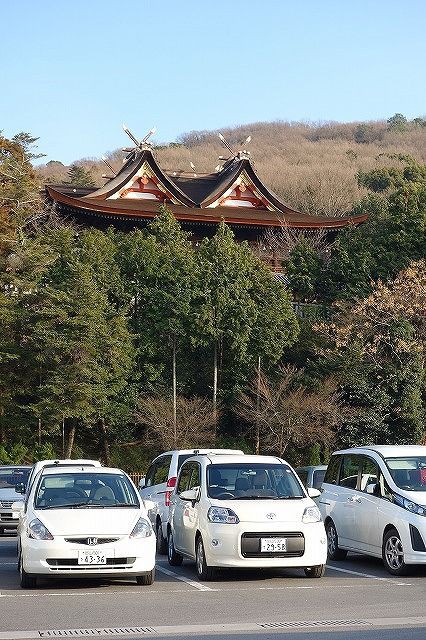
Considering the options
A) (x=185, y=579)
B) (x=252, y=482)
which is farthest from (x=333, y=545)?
(x=185, y=579)

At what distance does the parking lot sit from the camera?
1002 centimetres

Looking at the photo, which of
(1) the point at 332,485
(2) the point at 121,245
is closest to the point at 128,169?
(2) the point at 121,245

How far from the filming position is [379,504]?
15102 millimetres

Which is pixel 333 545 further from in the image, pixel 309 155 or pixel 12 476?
pixel 309 155

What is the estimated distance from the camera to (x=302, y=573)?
14789 mm

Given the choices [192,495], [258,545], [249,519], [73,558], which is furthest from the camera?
[192,495]

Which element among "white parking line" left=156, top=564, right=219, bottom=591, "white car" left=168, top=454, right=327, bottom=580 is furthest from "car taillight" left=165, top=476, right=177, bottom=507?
"white car" left=168, top=454, right=327, bottom=580

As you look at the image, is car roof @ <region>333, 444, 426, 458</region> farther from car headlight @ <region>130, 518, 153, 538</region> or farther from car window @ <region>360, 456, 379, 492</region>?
car headlight @ <region>130, 518, 153, 538</region>

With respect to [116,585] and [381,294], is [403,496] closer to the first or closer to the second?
[116,585]

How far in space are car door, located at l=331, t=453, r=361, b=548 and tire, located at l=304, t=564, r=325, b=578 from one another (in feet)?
6.60

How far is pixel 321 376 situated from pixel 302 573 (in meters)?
27.2

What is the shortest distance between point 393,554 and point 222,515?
2.53 metres

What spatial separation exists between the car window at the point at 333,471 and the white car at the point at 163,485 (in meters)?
1.47

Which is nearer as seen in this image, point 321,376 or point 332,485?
point 332,485
